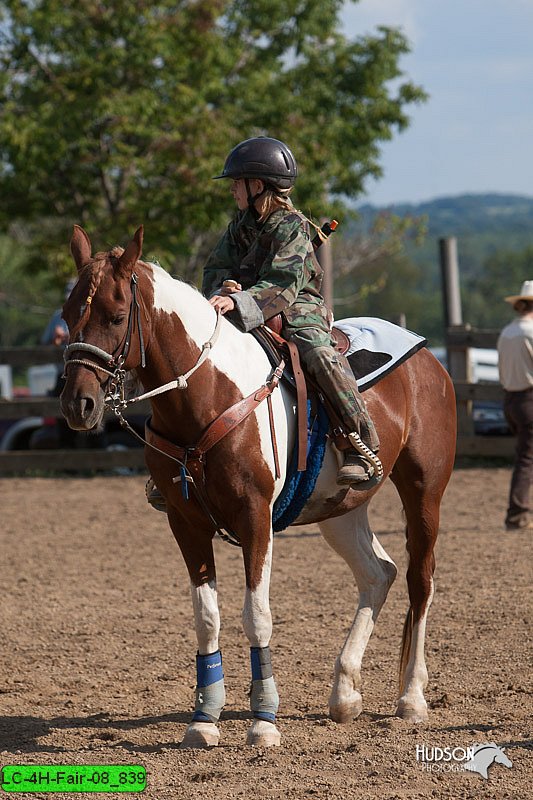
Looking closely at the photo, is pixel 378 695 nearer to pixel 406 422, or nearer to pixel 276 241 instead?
pixel 406 422

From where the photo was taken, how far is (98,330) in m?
3.70

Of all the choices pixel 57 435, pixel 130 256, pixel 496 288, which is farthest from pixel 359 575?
pixel 496 288

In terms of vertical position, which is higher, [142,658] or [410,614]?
[410,614]

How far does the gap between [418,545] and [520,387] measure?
4.59m

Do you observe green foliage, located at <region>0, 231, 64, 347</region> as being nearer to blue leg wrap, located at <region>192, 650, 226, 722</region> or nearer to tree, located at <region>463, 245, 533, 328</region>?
tree, located at <region>463, 245, 533, 328</region>

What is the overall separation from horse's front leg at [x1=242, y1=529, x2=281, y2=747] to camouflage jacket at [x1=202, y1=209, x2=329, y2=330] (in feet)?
3.04

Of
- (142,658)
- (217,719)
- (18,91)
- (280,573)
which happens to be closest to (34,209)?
(18,91)

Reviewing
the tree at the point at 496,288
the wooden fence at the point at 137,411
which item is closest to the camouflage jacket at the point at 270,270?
the wooden fence at the point at 137,411

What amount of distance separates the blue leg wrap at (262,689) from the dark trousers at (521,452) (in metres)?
5.22

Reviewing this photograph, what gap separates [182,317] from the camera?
4012mm

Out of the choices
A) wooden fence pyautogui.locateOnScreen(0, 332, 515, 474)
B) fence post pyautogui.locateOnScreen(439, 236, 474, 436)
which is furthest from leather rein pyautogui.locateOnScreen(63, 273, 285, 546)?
fence post pyautogui.locateOnScreen(439, 236, 474, 436)

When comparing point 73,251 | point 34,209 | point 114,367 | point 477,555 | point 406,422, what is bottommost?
point 477,555

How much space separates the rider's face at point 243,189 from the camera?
4.32 m

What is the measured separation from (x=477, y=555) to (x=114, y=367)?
496 centimetres
